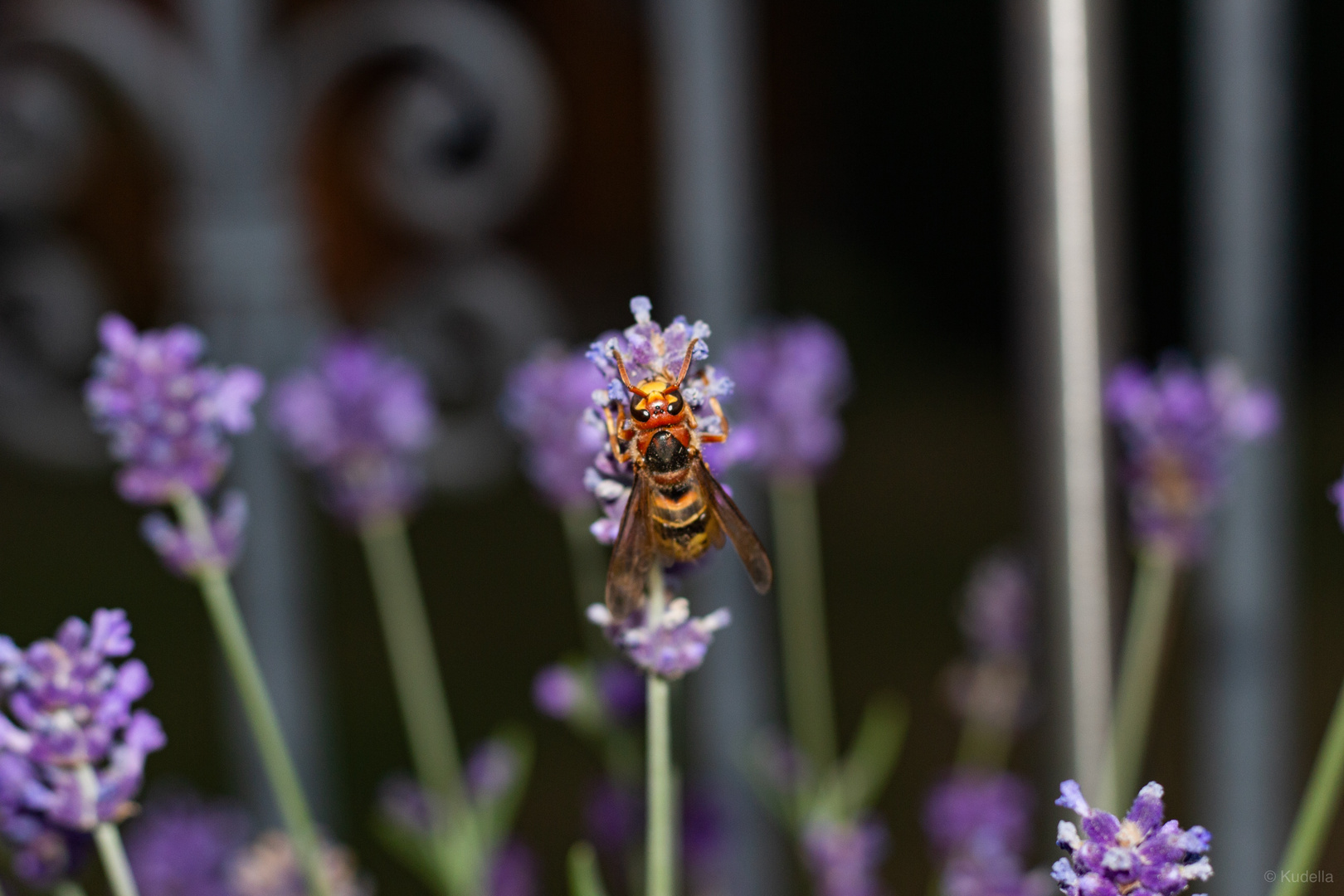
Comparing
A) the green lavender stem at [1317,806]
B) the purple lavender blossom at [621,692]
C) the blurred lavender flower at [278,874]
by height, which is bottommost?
the blurred lavender flower at [278,874]

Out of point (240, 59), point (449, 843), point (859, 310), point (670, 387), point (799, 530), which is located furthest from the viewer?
point (859, 310)

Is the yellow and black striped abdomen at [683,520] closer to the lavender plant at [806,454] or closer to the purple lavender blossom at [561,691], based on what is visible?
the lavender plant at [806,454]

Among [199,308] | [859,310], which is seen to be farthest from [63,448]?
[859,310]

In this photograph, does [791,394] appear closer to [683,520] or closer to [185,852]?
[683,520]

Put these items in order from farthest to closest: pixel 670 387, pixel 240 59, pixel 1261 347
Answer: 1. pixel 1261 347
2. pixel 240 59
3. pixel 670 387

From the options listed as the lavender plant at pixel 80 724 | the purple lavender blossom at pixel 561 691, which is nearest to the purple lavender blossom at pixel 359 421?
the purple lavender blossom at pixel 561 691

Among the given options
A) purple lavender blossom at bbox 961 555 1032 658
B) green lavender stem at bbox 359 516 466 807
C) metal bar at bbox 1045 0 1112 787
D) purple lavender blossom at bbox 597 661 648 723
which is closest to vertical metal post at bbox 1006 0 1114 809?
metal bar at bbox 1045 0 1112 787

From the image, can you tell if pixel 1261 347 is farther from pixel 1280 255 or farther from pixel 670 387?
pixel 670 387
